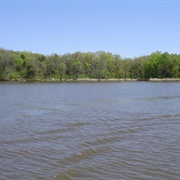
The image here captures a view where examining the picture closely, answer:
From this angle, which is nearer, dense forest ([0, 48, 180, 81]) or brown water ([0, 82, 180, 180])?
brown water ([0, 82, 180, 180])

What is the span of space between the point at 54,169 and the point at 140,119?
11.6m

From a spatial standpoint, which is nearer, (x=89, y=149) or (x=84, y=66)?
(x=89, y=149)

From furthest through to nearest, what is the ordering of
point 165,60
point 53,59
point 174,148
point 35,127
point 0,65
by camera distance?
point 165,60 → point 53,59 → point 0,65 → point 35,127 → point 174,148

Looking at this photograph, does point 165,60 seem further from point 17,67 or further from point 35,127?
point 35,127

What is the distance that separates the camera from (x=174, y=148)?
11695 millimetres

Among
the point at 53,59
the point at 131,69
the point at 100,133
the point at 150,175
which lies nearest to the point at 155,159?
the point at 150,175

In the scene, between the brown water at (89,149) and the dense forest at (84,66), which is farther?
the dense forest at (84,66)

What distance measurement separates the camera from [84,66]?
5955 inches

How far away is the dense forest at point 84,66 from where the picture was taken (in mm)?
130625

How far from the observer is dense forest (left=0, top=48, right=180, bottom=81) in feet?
429

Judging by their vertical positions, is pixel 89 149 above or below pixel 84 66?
below

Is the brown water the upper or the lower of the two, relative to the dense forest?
lower

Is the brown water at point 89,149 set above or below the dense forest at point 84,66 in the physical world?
below

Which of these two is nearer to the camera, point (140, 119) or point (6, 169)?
point (6, 169)
